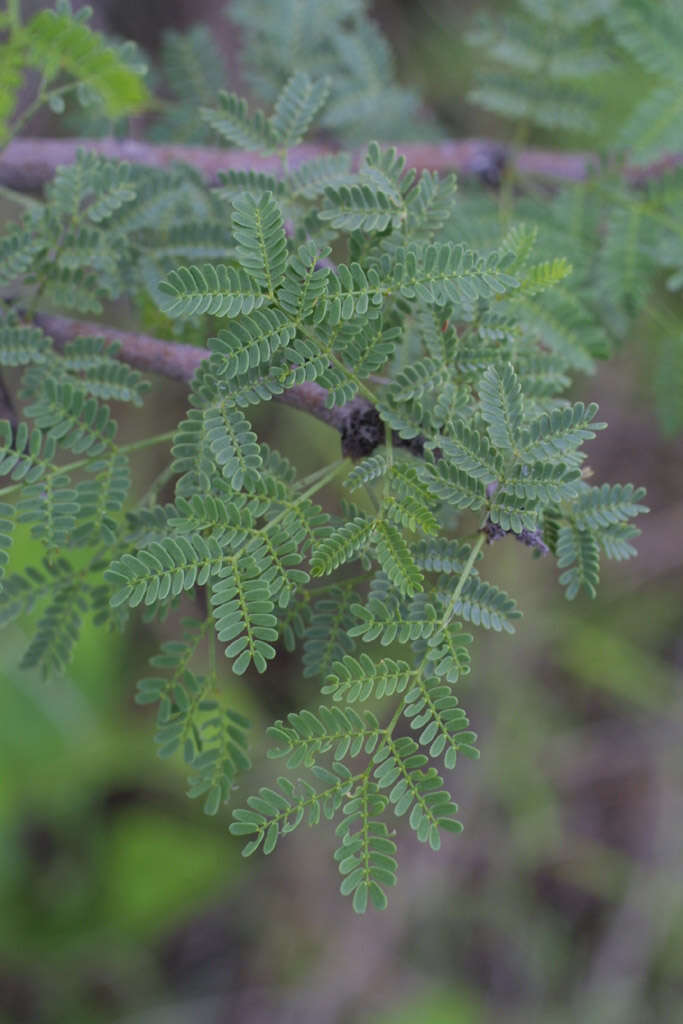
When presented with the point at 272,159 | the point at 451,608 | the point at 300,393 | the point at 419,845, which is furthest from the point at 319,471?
the point at 419,845

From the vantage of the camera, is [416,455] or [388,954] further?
[388,954]

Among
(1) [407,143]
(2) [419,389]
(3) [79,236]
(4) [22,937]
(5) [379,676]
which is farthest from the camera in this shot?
(4) [22,937]

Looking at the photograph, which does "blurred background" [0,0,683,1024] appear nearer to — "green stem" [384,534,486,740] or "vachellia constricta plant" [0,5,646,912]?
"vachellia constricta plant" [0,5,646,912]

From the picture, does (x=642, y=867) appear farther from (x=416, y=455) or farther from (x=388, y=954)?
(x=416, y=455)

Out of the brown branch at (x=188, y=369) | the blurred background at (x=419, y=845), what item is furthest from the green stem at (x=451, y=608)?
the blurred background at (x=419, y=845)

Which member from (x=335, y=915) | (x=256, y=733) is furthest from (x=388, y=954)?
(x=256, y=733)

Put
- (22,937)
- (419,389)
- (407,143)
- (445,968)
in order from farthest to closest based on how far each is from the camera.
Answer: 1. (445,968)
2. (22,937)
3. (407,143)
4. (419,389)
